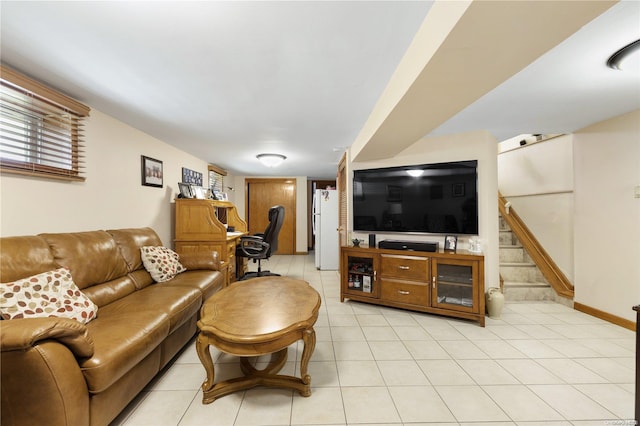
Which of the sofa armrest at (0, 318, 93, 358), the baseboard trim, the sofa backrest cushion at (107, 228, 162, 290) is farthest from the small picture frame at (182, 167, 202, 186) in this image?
the baseboard trim

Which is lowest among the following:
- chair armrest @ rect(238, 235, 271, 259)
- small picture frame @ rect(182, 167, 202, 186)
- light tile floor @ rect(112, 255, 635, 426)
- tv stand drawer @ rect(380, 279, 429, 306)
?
light tile floor @ rect(112, 255, 635, 426)

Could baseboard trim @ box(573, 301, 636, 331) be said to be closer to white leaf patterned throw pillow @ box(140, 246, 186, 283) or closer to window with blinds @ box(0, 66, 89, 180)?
white leaf patterned throw pillow @ box(140, 246, 186, 283)

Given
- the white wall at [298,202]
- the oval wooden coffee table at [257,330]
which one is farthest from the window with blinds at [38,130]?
the white wall at [298,202]

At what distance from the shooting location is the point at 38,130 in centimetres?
184

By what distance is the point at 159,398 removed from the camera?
1518mm

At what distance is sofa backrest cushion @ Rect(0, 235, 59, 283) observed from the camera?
1419 millimetres

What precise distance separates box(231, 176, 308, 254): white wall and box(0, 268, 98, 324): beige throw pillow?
4812 millimetres

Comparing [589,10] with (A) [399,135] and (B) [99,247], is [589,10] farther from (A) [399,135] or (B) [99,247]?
(B) [99,247]

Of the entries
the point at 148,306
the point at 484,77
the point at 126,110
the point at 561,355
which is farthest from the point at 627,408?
the point at 126,110

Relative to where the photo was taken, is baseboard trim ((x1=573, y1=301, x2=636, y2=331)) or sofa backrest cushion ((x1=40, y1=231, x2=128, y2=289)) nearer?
sofa backrest cushion ((x1=40, y1=231, x2=128, y2=289))

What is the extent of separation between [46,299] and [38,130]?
1.30m

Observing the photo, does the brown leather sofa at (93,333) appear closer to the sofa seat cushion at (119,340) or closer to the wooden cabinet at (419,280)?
the sofa seat cushion at (119,340)

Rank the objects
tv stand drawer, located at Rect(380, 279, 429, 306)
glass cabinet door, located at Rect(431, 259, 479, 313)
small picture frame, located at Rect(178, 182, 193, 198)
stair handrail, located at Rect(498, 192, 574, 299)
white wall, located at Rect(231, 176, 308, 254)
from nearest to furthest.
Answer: glass cabinet door, located at Rect(431, 259, 479, 313) → tv stand drawer, located at Rect(380, 279, 429, 306) → stair handrail, located at Rect(498, 192, 574, 299) → small picture frame, located at Rect(178, 182, 193, 198) → white wall, located at Rect(231, 176, 308, 254)

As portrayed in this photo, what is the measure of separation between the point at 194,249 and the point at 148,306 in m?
1.69
